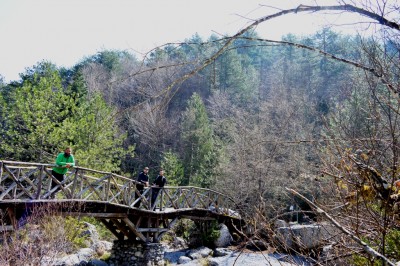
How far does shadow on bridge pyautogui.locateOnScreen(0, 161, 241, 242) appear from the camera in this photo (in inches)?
305

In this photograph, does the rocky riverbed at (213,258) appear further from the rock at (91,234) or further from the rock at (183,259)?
the rock at (91,234)

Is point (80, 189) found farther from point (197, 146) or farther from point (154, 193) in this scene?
point (197, 146)

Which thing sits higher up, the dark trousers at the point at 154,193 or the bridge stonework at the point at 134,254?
the dark trousers at the point at 154,193

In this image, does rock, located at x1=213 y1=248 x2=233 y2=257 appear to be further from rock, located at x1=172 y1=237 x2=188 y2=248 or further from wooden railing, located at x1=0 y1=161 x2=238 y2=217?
rock, located at x1=172 y1=237 x2=188 y2=248

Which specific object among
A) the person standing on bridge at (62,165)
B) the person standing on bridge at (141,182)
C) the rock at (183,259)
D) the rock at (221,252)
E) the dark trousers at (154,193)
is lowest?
the rock at (221,252)

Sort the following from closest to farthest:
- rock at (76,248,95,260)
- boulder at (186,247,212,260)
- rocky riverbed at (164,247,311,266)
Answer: rocky riverbed at (164,247,311,266) → rock at (76,248,95,260) → boulder at (186,247,212,260)

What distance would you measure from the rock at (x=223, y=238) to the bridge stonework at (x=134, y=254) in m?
4.71

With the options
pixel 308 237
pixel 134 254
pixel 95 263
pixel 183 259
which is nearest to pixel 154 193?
pixel 134 254

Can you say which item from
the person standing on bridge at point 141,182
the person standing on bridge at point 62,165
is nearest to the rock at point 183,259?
the person standing on bridge at point 141,182

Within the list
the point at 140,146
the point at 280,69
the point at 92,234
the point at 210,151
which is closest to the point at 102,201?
the point at 92,234

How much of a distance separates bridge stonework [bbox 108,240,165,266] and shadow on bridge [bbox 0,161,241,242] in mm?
255

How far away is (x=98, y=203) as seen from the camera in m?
9.66

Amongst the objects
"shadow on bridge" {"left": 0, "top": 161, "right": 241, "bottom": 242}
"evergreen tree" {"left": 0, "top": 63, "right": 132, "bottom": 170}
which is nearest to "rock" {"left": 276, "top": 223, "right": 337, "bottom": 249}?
"shadow on bridge" {"left": 0, "top": 161, "right": 241, "bottom": 242}

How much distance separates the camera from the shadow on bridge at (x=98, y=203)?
7.76m
